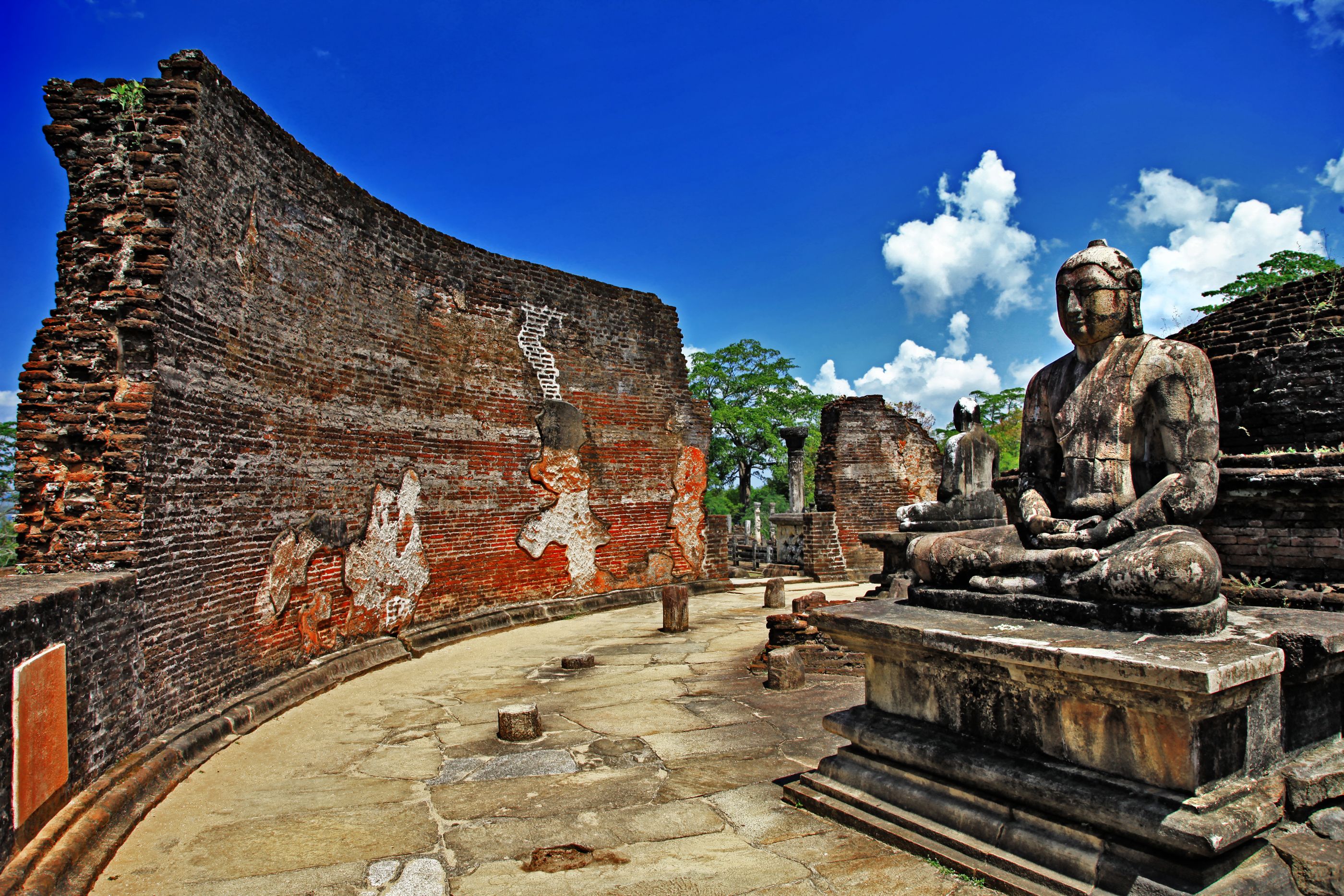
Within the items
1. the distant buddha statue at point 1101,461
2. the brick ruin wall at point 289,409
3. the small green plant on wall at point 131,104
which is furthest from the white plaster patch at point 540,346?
the distant buddha statue at point 1101,461

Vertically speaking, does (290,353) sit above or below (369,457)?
above

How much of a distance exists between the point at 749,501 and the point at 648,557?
21.5 meters

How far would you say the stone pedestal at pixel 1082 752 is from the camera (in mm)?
2268

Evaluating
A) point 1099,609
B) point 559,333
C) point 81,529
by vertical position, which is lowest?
point 1099,609

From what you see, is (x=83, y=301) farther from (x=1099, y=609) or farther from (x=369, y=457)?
(x=1099, y=609)

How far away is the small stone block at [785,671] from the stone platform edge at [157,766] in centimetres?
353

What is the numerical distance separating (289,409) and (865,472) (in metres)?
10.8

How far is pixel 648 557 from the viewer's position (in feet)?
35.4

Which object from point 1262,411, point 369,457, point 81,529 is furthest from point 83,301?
point 1262,411

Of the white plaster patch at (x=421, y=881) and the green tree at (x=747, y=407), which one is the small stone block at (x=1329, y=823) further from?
the green tree at (x=747, y=407)

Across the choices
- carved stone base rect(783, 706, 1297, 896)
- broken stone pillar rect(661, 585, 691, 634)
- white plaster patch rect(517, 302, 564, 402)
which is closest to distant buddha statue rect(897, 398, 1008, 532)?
broken stone pillar rect(661, 585, 691, 634)

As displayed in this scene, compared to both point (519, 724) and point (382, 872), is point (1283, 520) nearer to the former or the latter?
point (519, 724)

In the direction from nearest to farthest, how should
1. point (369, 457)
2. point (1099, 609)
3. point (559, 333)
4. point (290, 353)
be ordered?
1. point (1099, 609)
2. point (290, 353)
3. point (369, 457)
4. point (559, 333)

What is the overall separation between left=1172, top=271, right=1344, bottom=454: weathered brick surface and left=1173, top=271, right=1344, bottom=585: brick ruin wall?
0.01 m
